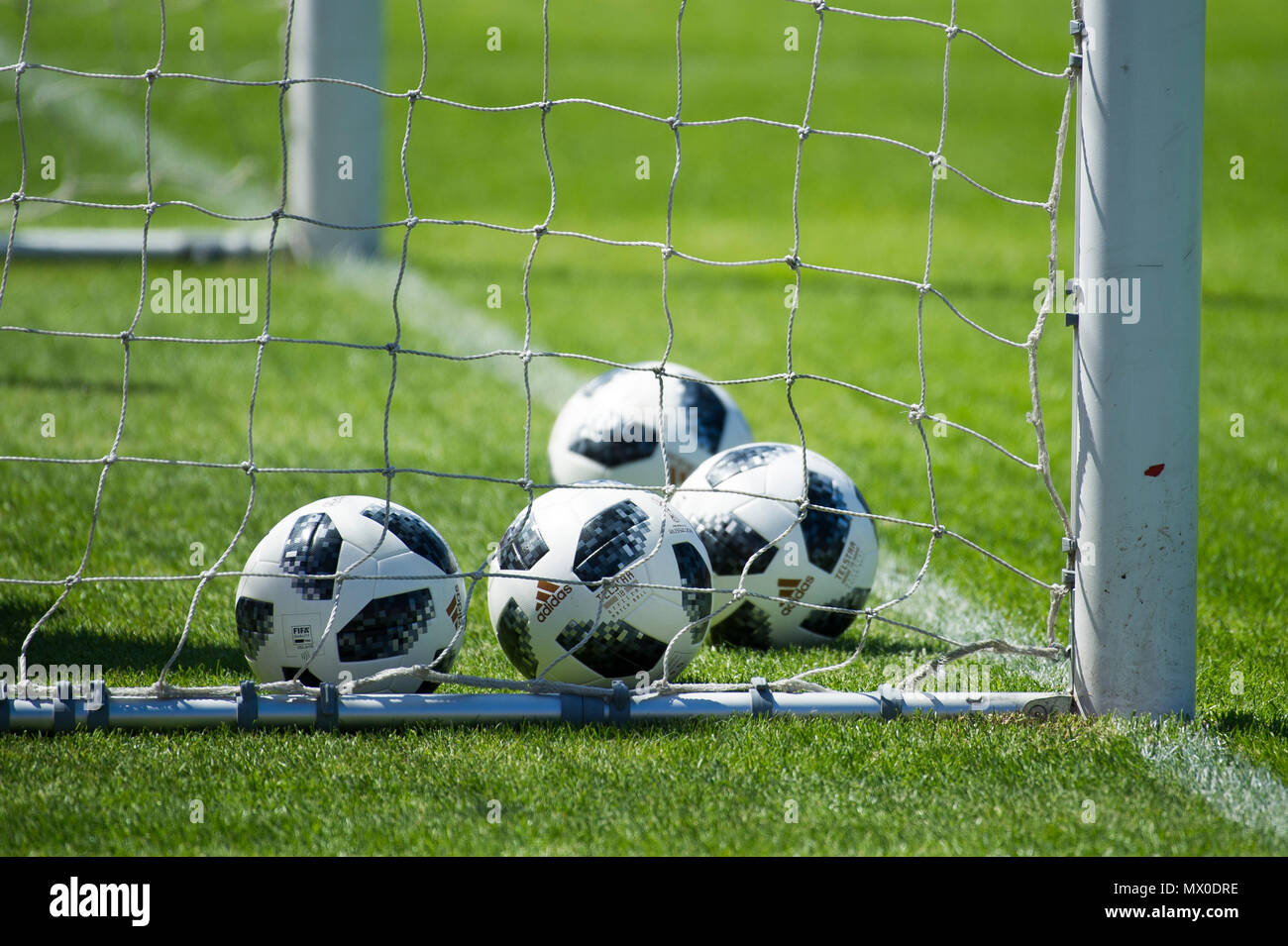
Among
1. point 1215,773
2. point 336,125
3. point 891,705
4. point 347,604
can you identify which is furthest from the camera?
point 336,125

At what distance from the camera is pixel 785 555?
4.21m

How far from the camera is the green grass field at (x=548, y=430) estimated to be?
3109 millimetres

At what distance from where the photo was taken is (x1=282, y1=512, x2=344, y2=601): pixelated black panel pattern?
372 cm

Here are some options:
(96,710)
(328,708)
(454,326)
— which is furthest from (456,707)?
(454,326)

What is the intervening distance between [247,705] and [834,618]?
1723 mm

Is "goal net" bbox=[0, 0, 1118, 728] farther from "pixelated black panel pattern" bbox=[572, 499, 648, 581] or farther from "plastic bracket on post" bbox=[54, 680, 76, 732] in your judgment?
"pixelated black panel pattern" bbox=[572, 499, 648, 581]

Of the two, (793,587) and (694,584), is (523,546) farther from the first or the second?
(793,587)

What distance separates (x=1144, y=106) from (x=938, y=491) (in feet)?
9.49

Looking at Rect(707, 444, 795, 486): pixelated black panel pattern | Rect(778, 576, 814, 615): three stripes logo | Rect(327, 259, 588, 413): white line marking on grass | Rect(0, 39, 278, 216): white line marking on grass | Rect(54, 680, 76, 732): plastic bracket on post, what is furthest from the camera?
Rect(0, 39, 278, 216): white line marking on grass

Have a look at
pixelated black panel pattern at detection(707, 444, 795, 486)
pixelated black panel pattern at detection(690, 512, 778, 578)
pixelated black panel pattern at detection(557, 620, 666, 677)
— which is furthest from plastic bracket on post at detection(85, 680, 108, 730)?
pixelated black panel pattern at detection(707, 444, 795, 486)

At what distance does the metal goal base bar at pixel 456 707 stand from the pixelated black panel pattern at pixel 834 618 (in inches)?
23.3

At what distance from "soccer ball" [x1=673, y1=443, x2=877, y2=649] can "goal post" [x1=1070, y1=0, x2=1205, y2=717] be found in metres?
0.89

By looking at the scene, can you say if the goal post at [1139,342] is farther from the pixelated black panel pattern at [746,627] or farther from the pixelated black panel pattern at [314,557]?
the pixelated black panel pattern at [314,557]
